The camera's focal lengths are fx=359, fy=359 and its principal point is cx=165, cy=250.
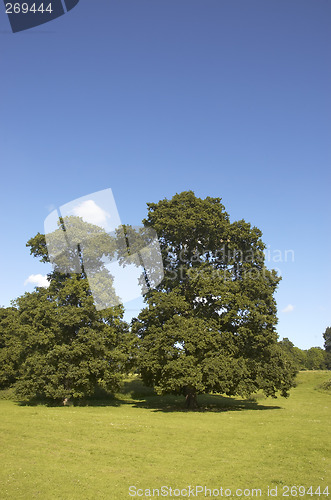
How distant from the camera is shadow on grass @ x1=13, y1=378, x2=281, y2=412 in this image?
108ft

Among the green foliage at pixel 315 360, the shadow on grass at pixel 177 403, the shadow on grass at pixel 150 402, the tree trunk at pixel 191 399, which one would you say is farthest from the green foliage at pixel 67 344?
the green foliage at pixel 315 360

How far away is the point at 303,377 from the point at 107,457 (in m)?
57.1

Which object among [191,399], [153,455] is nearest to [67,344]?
[191,399]

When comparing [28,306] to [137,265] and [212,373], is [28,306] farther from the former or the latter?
[212,373]

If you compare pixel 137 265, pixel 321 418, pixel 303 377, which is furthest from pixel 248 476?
pixel 303 377

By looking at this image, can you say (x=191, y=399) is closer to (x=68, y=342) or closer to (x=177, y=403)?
(x=177, y=403)

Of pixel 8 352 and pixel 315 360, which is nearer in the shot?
pixel 8 352

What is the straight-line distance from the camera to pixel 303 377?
62562mm

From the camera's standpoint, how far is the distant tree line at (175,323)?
100ft

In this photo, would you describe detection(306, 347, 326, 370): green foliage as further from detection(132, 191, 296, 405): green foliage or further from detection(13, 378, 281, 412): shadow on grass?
detection(132, 191, 296, 405): green foliage

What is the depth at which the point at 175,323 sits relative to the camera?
3159cm

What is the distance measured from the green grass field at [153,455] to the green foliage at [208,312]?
239 inches

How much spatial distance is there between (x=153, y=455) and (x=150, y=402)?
2478cm

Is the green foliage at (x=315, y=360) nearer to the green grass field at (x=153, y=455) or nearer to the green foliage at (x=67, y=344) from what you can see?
the green foliage at (x=67, y=344)
